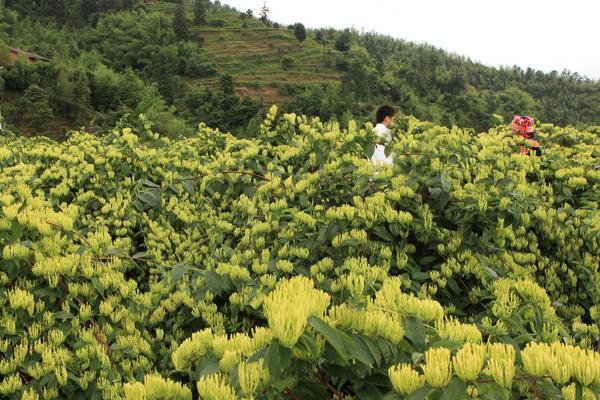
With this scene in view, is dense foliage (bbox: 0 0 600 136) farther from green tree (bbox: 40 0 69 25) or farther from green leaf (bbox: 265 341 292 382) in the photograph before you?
green leaf (bbox: 265 341 292 382)

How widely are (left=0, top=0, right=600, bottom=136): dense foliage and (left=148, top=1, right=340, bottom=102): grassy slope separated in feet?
1.54

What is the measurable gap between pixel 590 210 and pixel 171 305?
7.13 feet

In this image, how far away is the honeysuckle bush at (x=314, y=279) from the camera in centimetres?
85

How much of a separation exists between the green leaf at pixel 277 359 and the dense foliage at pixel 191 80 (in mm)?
36400

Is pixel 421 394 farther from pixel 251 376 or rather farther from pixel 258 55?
pixel 258 55

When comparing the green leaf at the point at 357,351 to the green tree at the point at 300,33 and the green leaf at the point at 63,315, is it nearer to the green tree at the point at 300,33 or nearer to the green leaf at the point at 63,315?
the green leaf at the point at 63,315

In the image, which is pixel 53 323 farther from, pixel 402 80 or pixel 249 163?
pixel 402 80

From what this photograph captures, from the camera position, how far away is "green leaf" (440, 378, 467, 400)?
0.77m

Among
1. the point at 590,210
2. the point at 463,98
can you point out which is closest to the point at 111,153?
the point at 590,210

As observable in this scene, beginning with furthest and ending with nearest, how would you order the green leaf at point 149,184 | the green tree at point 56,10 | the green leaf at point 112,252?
the green tree at point 56,10
the green leaf at point 149,184
the green leaf at point 112,252

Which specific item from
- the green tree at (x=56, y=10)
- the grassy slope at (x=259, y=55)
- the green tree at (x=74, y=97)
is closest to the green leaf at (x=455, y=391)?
the green tree at (x=74, y=97)

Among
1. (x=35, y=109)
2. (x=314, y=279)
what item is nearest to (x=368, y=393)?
(x=314, y=279)

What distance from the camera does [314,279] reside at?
181cm

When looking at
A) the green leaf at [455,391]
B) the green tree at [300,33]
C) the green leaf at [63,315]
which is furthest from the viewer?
the green tree at [300,33]
